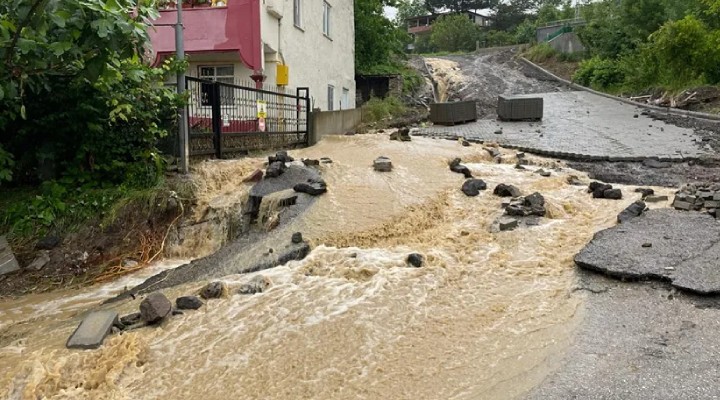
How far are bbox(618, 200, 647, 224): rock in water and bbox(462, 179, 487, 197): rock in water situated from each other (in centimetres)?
240

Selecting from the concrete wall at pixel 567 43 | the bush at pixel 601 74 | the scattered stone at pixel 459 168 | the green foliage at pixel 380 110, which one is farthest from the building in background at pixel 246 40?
the concrete wall at pixel 567 43

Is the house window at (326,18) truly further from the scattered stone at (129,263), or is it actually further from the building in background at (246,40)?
the scattered stone at (129,263)

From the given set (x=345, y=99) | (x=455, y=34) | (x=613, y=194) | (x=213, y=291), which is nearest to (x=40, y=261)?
(x=213, y=291)

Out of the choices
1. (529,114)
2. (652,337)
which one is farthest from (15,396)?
(529,114)

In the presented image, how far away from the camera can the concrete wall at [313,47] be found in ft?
50.9

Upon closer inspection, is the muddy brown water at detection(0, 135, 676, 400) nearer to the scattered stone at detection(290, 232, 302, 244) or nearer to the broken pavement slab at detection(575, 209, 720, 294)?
the scattered stone at detection(290, 232, 302, 244)

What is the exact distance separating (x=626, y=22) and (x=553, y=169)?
27.2m

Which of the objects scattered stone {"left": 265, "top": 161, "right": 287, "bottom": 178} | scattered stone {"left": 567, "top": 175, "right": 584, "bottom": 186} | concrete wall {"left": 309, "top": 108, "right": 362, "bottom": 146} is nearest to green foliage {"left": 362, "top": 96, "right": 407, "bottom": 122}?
concrete wall {"left": 309, "top": 108, "right": 362, "bottom": 146}

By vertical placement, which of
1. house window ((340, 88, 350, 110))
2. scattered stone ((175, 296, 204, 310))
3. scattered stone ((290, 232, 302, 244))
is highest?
house window ((340, 88, 350, 110))

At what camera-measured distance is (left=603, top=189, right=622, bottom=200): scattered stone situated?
865cm

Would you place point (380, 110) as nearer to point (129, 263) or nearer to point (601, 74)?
point (601, 74)

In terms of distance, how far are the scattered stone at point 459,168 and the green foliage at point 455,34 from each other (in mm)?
52411

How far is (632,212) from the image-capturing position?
7418 millimetres

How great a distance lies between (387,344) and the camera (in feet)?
14.9
